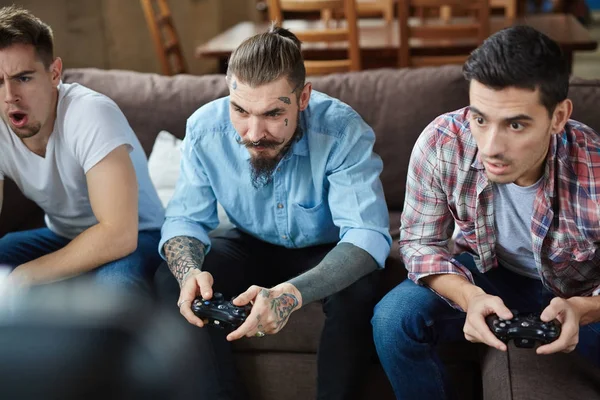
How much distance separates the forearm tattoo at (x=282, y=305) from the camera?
1464 millimetres

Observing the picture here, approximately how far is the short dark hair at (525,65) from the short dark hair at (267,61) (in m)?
0.40

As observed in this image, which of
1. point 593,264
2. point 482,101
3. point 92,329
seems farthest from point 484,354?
point 92,329

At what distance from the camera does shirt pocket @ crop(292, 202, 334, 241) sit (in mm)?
1774

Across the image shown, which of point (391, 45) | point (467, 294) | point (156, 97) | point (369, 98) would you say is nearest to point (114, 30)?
point (391, 45)

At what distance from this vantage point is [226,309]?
147 cm

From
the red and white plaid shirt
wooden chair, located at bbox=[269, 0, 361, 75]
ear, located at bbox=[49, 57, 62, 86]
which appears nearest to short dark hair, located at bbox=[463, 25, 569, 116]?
the red and white plaid shirt

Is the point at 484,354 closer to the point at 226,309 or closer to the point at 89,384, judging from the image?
the point at 226,309

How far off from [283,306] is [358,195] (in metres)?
0.34

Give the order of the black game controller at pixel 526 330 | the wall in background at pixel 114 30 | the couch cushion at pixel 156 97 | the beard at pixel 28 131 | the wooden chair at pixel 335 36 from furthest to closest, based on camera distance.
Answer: the wall in background at pixel 114 30 < the wooden chair at pixel 335 36 < the couch cushion at pixel 156 97 < the beard at pixel 28 131 < the black game controller at pixel 526 330

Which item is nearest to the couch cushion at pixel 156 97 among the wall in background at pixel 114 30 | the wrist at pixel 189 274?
the wrist at pixel 189 274

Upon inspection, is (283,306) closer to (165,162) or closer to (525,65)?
(525,65)

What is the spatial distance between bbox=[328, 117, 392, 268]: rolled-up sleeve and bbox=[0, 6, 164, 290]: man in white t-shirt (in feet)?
1.52

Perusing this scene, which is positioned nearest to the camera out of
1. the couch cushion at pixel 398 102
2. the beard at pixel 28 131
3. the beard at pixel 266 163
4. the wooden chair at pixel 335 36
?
the beard at pixel 266 163

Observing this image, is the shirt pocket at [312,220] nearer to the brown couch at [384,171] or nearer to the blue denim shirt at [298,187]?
the blue denim shirt at [298,187]
